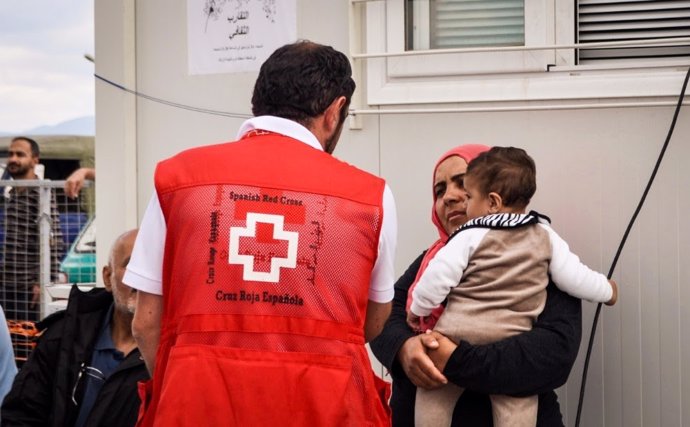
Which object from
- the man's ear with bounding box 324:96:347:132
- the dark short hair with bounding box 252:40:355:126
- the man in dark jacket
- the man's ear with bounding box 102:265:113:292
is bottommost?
the man in dark jacket

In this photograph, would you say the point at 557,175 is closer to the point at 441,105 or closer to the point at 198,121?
the point at 441,105

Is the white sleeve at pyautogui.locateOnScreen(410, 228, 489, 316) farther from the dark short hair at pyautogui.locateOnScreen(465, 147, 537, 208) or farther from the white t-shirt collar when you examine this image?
the white t-shirt collar

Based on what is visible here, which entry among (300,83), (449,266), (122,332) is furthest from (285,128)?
(122,332)

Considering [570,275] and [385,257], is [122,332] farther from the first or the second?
[570,275]

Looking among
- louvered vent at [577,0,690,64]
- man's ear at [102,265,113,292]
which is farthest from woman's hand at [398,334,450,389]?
louvered vent at [577,0,690,64]

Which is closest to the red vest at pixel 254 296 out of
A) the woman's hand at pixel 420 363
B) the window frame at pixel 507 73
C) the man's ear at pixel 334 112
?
the man's ear at pixel 334 112

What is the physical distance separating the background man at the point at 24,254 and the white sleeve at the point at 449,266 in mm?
3593

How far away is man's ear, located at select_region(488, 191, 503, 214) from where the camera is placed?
3107 mm

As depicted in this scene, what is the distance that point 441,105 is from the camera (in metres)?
3.91

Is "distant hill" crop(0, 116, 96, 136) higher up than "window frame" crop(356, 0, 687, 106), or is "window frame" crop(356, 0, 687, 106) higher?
"distant hill" crop(0, 116, 96, 136)

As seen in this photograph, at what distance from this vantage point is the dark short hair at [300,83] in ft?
8.01

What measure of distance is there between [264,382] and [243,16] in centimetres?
245

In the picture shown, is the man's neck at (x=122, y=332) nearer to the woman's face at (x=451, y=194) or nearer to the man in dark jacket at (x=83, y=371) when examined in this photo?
the man in dark jacket at (x=83, y=371)

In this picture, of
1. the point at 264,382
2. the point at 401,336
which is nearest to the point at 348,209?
the point at 264,382
